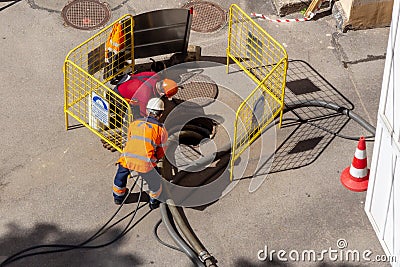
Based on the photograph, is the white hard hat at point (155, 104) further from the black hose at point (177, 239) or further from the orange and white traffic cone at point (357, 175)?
the orange and white traffic cone at point (357, 175)

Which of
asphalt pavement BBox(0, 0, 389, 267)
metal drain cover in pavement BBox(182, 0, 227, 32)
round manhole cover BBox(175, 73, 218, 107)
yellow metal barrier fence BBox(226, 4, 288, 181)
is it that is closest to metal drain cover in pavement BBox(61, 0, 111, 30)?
asphalt pavement BBox(0, 0, 389, 267)

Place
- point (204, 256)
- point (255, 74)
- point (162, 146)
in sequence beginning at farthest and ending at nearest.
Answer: point (255, 74) < point (162, 146) < point (204, 256)

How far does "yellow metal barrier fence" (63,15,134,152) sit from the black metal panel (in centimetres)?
16

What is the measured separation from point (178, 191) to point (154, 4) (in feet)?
12.7

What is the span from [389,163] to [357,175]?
1172 millimetres

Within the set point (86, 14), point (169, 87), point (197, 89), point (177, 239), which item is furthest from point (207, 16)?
point (177, 239)

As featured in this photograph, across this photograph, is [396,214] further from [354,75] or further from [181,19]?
[181,19]

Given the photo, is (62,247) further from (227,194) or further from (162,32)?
(162,32)

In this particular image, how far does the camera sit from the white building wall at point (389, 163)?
8.87m

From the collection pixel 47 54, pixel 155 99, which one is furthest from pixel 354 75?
pixel 47 54

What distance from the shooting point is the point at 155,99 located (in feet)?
33.4

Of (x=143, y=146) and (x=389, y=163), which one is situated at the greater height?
(x=389, y=163)

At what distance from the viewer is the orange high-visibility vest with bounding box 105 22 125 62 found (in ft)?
37.1

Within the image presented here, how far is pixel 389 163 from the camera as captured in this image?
9391 mm
